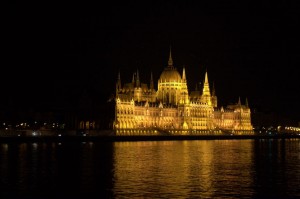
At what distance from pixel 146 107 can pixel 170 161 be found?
74.8 metres

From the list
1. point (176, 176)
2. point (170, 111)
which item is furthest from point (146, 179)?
point (170, 111)

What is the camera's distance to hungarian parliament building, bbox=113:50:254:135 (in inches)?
4331

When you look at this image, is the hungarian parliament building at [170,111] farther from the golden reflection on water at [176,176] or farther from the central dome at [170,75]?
the golden reflection on water at [176,176]

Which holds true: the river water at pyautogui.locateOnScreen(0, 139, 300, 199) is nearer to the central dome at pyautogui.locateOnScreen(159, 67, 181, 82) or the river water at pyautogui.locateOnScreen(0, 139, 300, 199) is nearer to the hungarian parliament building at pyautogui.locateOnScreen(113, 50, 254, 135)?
the hungarian parliament building at pyautogui.locateOnScreen(113, 50, 254, 135)

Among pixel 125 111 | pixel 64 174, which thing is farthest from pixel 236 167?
pixel 125 111

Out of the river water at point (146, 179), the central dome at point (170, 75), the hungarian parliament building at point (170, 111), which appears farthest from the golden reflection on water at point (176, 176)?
the central dome at point (170, 75)

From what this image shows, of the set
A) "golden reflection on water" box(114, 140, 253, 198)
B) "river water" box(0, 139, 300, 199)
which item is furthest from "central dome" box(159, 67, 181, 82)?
"river water" box(0, 139, 300, 199)

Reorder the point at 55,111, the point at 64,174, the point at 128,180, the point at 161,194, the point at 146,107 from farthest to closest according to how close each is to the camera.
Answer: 1. the point at 146,107
2. the point at 55,111
3. the point at 64,174
4. the point at 128,180
5. the point at 161,194

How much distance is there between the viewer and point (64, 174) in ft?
103

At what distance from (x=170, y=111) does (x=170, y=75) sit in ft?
38.4

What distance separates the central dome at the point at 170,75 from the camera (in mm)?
130000

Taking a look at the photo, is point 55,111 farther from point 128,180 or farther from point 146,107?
point 128,180

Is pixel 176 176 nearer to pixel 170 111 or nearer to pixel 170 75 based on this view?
pixel 170 111

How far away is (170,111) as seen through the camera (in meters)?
122
